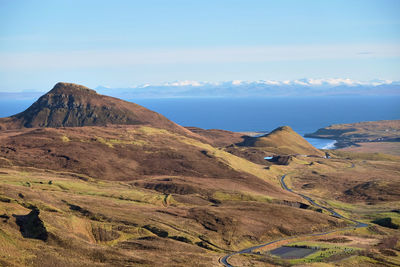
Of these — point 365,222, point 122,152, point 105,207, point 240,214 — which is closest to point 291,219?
point 240,214

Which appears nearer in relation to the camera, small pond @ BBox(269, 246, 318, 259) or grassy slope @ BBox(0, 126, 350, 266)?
grassy slope @ BBox(0, 126, 350, 266)

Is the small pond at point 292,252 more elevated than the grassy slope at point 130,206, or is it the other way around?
the grassy slope at point 130,206

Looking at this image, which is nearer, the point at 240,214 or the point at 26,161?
the point at 240,214

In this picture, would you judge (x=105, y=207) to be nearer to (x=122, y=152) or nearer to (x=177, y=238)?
(x=177, y=238)

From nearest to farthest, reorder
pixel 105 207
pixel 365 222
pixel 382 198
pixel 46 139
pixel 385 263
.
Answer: pixel 385 263, pixel 105 207, pixel 365 222, pixel 382 198, pixel 46 139

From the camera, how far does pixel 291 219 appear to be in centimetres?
13512

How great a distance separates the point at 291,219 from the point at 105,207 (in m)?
46.9

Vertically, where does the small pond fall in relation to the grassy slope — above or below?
below

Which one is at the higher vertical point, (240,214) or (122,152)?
(122,152)

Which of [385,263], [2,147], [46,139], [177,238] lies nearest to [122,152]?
[46,139]

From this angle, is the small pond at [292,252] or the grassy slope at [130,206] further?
the small pond at [292,252]

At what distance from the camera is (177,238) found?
112m

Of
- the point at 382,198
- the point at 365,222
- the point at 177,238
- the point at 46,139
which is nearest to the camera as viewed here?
the point at 177,238

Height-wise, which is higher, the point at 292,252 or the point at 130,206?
the point at 130,206
